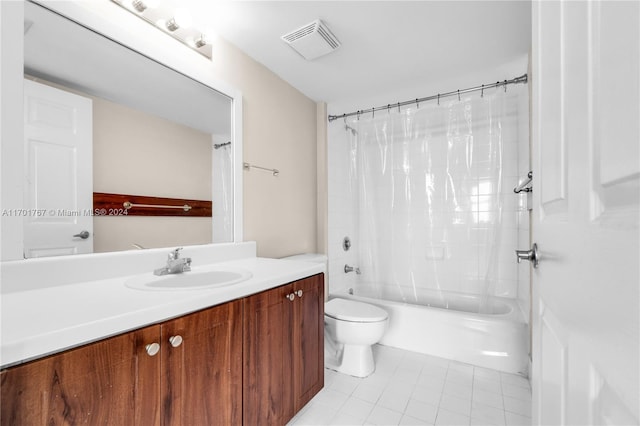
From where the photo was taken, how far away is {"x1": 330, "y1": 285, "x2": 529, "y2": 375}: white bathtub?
73.8 inches

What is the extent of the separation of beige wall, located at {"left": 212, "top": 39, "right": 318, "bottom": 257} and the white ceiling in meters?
0.14

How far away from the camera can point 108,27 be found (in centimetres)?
122

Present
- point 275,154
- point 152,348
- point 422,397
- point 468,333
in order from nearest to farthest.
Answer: point 152,348 → point 422,397 → point 468,333 → point 275,154

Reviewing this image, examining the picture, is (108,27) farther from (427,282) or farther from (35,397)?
(427,282)

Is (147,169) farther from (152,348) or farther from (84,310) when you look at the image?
(152,348)

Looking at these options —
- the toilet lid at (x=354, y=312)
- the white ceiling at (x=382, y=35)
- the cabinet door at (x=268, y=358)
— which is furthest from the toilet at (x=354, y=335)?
the white ceiling at (x=382, y=35)

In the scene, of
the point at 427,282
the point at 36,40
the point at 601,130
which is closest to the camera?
the point at 601,130

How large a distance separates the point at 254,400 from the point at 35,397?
719 mm

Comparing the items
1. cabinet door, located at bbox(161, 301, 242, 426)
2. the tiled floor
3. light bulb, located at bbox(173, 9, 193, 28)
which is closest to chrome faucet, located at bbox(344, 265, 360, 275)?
the tiled floor

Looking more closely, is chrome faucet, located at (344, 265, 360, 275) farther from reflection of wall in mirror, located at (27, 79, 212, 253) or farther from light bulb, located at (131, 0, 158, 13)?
light bulb, located at (131, 0, 158, 13)

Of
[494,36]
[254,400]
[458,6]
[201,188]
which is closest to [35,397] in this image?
[254,400]

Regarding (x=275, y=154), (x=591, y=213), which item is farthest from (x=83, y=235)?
(x=591, y=213)

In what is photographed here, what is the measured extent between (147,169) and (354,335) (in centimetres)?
158

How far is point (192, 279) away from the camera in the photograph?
1.33 metres
